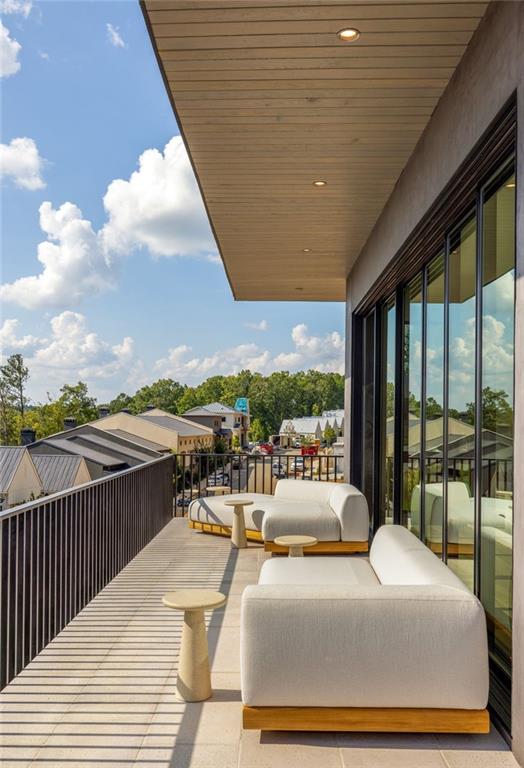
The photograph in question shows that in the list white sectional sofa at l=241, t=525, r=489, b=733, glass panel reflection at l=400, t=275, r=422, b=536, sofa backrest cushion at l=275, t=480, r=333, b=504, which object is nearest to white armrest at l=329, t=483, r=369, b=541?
glass panel reflection at l=400, t=275, r=422, b=536

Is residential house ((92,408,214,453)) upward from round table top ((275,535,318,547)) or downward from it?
downward

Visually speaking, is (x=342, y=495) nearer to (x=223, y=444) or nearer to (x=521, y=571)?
(x=521, y=571)

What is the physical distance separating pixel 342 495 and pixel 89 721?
358cm

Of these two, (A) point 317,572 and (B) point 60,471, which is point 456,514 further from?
(B) point 60,471

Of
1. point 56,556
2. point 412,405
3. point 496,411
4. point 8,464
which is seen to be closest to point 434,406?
point 412,405

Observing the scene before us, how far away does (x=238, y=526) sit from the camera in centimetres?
635

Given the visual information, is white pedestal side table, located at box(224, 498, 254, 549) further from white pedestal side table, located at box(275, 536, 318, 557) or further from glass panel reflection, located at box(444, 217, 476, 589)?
glass panel reflection, located at box(444, 217, 476, 589)

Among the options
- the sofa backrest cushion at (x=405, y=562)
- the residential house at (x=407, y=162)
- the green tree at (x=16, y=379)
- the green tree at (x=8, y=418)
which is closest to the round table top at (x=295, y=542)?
the sofa backrest cushion at (x=405, y=562)

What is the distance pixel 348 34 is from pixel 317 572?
2729 mm

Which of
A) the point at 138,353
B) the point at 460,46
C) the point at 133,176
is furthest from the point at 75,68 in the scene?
the point at 138,353

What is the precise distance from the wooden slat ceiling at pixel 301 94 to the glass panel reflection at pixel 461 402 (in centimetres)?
82

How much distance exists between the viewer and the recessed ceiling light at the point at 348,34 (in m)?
2.85

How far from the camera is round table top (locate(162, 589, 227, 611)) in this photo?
9.73ft

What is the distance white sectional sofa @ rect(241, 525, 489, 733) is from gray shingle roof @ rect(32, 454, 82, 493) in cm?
2823
